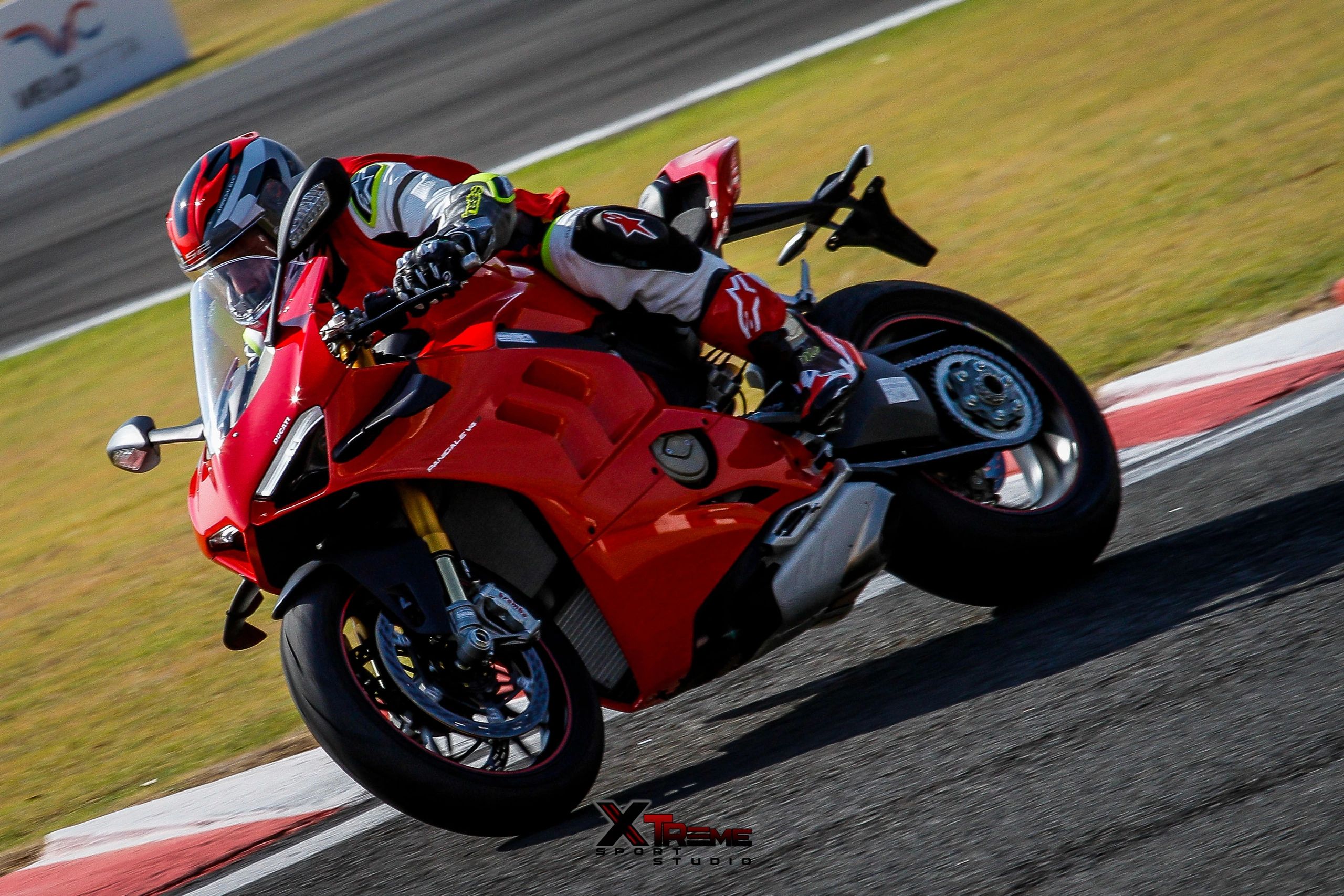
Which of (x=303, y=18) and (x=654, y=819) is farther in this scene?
(x=303, y=18)

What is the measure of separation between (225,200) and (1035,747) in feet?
7.28

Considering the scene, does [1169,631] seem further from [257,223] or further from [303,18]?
[303,18]

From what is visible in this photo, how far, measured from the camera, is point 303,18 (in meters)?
21.0

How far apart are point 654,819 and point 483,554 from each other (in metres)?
0.71

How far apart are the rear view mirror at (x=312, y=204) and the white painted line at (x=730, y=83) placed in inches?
330

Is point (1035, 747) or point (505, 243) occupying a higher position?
point (505, 243)

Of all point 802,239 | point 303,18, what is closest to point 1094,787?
point 802,239

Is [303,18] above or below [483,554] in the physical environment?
above

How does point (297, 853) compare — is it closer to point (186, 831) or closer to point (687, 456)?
point (186, 831)

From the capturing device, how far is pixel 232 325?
366 centimetres

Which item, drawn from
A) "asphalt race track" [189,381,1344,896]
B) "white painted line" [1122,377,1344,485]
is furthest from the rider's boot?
"white painted line" [1122,377,1344,485]

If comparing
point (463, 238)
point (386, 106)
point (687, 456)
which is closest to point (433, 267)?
point (463, 238)

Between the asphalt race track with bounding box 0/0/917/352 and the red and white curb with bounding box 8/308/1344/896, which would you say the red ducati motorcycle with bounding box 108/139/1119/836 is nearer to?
the red and white curb with bounding box 8/308/1344/896

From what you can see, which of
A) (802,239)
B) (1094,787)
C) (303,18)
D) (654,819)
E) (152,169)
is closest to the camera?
(1094,787)
